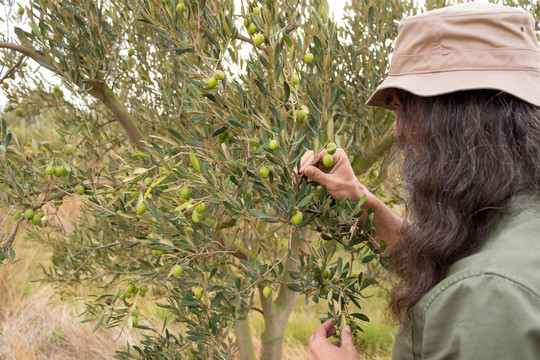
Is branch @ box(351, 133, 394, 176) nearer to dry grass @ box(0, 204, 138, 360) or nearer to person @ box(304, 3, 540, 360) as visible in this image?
person @ box(304, 3, 540, 360)

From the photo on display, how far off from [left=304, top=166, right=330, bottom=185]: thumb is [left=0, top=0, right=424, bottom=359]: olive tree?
4 centimetres

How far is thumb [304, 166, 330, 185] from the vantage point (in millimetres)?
1404

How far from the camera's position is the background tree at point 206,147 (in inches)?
56.5

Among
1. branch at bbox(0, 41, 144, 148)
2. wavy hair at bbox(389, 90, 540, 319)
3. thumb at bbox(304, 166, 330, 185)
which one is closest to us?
wavy hair at bbox(389, 90, 540, 319)

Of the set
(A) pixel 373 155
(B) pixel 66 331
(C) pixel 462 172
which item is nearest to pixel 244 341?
(A) pixel 373 155

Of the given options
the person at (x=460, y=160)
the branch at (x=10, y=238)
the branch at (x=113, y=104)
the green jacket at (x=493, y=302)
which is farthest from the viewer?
the branch at (x=113, y=104)

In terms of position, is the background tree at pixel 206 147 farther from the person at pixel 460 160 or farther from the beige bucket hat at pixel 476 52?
the beige bucket hat at pixel 476 52

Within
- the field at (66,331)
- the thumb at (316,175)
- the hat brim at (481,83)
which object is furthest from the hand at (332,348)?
the field at (66,331)

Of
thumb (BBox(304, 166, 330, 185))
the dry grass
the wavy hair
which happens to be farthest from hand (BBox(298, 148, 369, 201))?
the dry grass

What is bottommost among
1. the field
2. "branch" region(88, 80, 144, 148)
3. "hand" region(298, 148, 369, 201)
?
the field

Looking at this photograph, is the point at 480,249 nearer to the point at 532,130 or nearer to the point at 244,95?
the point at 532,130

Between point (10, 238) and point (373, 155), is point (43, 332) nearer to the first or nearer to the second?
point (10, 238)

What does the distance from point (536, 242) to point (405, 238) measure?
406mm

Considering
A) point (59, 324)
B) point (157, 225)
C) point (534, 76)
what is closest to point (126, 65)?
point (157, 225)
